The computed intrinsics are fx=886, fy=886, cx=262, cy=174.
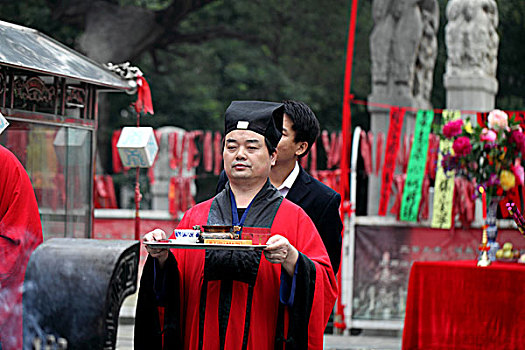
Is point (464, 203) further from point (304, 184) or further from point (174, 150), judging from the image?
point (304, 184)

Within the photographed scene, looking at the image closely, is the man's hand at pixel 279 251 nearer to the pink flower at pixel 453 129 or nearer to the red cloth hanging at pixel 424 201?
the pink flower at pixel 453 129

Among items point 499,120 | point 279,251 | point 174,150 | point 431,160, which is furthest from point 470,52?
point 279,251

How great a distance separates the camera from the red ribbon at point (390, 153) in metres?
8.71

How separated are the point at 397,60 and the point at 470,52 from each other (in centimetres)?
135

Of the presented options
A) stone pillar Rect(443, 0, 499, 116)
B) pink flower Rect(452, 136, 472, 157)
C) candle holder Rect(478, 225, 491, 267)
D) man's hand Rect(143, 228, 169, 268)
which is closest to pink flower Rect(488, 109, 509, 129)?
pink flower Rect(452, 136, 472, 157)

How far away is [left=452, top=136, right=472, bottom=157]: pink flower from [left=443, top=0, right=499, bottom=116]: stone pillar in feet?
7.56

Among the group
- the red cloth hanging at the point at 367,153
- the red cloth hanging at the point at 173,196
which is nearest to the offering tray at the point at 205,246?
the red cloth hanging at the point at 367,153

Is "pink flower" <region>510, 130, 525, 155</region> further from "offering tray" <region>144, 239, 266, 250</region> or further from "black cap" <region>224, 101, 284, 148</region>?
"offering tray" <region>144, 239, 266, 250</region>

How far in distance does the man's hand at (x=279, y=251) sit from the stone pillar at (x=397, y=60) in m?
6.93

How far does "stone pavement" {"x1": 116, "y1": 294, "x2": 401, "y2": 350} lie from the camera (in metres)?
7.95

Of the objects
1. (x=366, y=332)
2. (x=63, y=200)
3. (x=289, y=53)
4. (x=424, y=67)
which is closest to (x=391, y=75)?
(x=424, y=67)

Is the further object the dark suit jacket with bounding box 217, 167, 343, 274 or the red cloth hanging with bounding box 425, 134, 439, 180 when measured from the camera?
the red cloth hanging with bounding box 425, 134, 439, 180

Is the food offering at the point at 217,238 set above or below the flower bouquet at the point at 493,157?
below

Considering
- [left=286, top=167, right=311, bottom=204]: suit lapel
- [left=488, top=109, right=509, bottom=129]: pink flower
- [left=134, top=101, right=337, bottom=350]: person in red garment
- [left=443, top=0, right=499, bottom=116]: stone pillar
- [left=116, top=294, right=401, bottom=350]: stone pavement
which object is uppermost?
[left=443, top=0, right=499, bottom=116]: stone pillar
